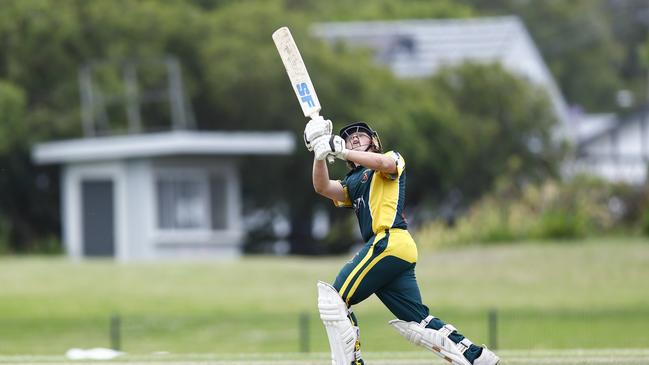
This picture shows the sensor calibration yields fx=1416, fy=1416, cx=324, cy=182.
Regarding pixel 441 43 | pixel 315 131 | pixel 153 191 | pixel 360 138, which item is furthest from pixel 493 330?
pixel 441 43

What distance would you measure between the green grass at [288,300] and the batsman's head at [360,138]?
11.4 meters

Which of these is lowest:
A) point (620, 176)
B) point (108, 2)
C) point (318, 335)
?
point (318, 335)

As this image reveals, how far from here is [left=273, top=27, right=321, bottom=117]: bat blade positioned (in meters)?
10.2

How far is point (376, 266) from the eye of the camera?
32.6 feet

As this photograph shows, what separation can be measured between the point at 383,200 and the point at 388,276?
54 cm

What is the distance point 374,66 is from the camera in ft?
150

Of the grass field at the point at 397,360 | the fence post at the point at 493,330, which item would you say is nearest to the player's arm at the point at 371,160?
the grass field at the point at 397,360

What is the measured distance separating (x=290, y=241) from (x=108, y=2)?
1117 centimetres

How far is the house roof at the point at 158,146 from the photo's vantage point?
36.2 m

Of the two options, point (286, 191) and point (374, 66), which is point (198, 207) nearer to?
point (286, 191)

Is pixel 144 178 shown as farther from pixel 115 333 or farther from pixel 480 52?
pixel 480 52

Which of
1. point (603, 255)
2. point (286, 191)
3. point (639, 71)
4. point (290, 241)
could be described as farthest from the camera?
point (639, 71)

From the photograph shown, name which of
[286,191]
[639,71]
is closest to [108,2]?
[286,191]

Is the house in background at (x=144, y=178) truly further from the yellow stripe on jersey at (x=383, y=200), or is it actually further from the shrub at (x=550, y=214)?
the yellow stripe on jersey at (x=383, y=200)
